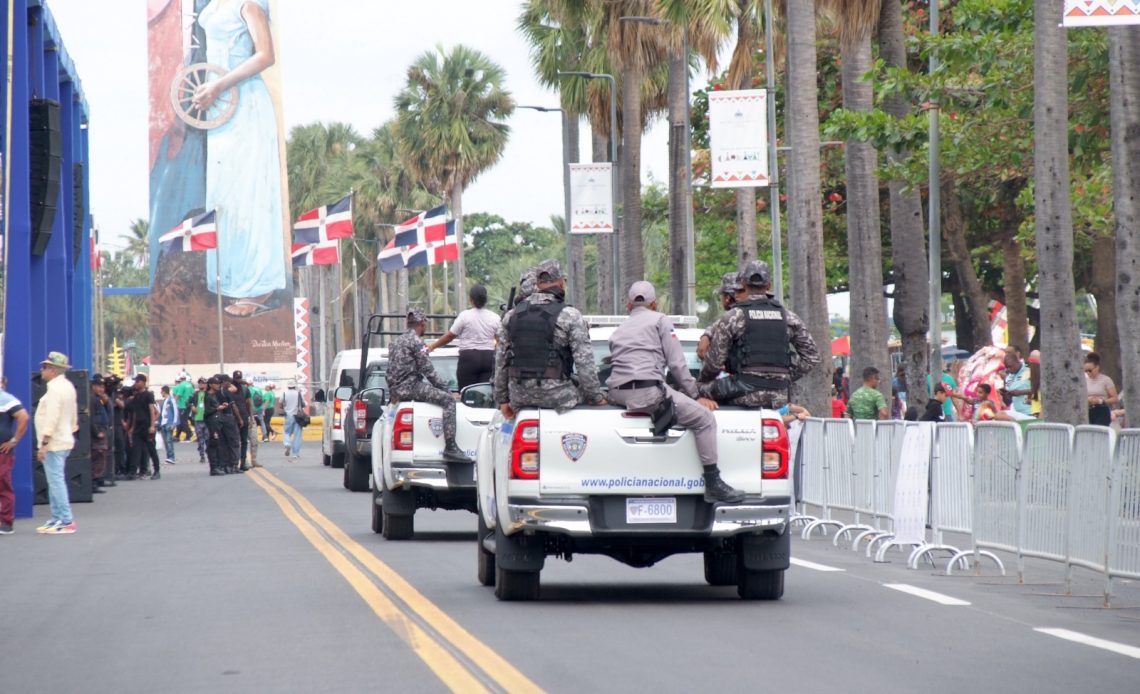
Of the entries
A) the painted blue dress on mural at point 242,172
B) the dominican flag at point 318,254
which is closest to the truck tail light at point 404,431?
the dominican flag at point 318,254

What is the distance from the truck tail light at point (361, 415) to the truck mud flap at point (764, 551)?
51.8 feet

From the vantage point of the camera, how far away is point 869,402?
21.9 metres

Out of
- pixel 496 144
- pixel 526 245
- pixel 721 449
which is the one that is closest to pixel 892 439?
pixel 721 449

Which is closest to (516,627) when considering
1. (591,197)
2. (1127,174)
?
(1127,174)

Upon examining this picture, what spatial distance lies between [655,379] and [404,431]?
223 inches

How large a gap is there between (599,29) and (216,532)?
2942 centimetres

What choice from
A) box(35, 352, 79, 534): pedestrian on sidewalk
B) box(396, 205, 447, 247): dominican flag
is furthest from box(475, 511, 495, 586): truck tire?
box(396, 205, 447, 247): dominican flag

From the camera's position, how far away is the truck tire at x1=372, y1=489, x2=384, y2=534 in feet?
59.7

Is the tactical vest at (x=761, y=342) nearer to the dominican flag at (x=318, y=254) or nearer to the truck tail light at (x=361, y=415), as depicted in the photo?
the truck tail light at (x=361, y=415)

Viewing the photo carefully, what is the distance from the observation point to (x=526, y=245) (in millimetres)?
139250

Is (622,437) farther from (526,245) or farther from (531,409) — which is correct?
(526,245)

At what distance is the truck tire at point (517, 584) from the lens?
38.7 feet

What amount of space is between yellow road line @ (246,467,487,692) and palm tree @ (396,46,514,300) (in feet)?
176

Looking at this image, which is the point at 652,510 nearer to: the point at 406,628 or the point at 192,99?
the point at 406,628
